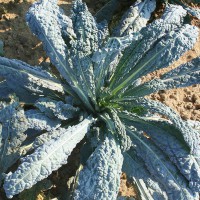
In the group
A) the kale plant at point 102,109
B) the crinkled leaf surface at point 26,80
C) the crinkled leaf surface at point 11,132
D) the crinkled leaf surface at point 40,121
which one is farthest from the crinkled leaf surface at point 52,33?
the crinkled leaf surface at point 11,132

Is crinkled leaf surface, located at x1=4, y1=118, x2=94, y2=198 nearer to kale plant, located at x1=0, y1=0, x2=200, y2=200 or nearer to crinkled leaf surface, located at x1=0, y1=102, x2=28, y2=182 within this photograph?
kale plant, located at x1=0, y1=0, x2=200, y2=200

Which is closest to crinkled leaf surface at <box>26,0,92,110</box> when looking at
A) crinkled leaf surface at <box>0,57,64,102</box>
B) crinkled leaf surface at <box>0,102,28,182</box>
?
crinkled leaf surface at <box>0,57,64,102</box>

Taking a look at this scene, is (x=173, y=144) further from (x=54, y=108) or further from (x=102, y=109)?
(x=54, y=108)

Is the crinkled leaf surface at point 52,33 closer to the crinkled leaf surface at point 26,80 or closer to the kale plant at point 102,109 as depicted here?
the kale plant at point 102,109

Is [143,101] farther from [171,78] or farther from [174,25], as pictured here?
[174,25]

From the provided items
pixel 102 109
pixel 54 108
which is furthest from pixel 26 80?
pixel 102 109

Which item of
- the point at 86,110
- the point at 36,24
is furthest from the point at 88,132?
the point at 36,24

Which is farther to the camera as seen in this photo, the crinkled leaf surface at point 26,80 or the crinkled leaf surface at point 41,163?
the crinkled leaf surface at point 26,80
